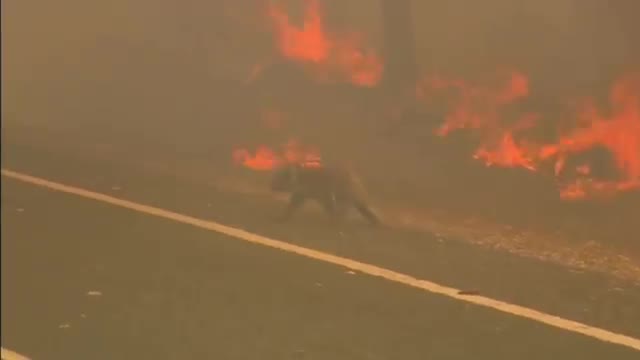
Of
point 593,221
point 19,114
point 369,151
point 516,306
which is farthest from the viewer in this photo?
point 19,114

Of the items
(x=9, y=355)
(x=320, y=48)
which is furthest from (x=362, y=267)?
(x=320, y=48)

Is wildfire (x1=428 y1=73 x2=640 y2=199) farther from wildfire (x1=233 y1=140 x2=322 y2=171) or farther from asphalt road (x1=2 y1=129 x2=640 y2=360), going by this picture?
asphalt road (x1=2 y1=129 x2=640 y2=360)

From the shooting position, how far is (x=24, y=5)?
1753 cm

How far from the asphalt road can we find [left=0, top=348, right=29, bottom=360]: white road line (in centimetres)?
7

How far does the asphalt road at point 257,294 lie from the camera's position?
6.84 metres

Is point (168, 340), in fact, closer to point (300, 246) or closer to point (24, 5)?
point (300, 246)

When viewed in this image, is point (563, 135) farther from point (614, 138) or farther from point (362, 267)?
point (362, 267)

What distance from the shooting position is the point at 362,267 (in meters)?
8.45

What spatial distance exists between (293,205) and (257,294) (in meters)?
2.20

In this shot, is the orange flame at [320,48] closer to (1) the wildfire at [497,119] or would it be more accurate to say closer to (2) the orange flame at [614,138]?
(1) the wildfire at [497,119]

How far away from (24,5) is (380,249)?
33.0ft

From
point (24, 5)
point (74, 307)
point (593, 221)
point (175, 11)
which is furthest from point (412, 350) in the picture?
point (24, 5)

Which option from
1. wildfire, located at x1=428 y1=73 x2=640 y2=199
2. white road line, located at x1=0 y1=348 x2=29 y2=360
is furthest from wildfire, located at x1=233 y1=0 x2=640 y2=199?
white road line, located at x1=0 y1=348 x2=29 y2=360

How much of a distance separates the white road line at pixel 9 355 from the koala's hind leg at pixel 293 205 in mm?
3336
